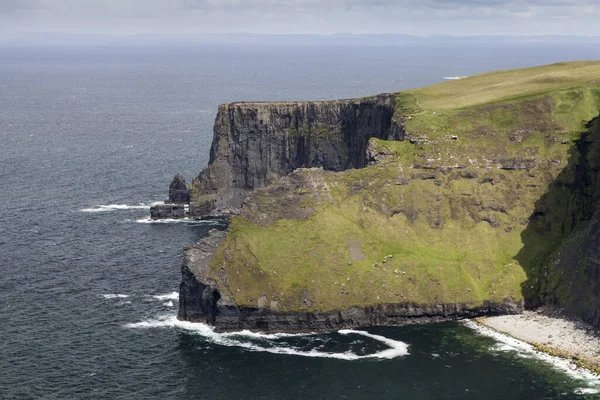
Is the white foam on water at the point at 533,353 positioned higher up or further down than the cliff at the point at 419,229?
further down

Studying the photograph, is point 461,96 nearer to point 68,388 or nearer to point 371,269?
point 371,269

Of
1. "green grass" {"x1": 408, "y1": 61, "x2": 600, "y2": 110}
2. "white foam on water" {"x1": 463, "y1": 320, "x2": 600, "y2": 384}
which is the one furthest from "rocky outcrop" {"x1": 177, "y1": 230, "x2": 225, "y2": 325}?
"green grass" {"x1": 408, "y1": 61, "x2": 600, "y2": 110}

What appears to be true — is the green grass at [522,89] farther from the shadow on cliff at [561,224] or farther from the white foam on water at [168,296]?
the white foam on water at [168,296]

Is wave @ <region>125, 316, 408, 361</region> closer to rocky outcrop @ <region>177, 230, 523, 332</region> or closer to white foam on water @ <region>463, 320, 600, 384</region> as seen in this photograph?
rocky outcrop @ <region>177, 230, 523, 332</region>

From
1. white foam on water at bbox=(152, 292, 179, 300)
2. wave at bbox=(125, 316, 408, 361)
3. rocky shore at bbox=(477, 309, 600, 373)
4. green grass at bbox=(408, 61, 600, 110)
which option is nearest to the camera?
rocky shore at bbox=(477, 309, 600, 373)

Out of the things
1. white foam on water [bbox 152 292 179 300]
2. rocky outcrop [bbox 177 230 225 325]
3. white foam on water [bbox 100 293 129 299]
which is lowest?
white foam on water [bbox 152 292 179 300]

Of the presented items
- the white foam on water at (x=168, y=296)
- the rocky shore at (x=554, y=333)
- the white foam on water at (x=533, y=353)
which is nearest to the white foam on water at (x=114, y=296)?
the white foam on water at (x=168, y=296)

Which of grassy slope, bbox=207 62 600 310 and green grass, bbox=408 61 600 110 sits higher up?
green grass, bbox=408 61 600 110
